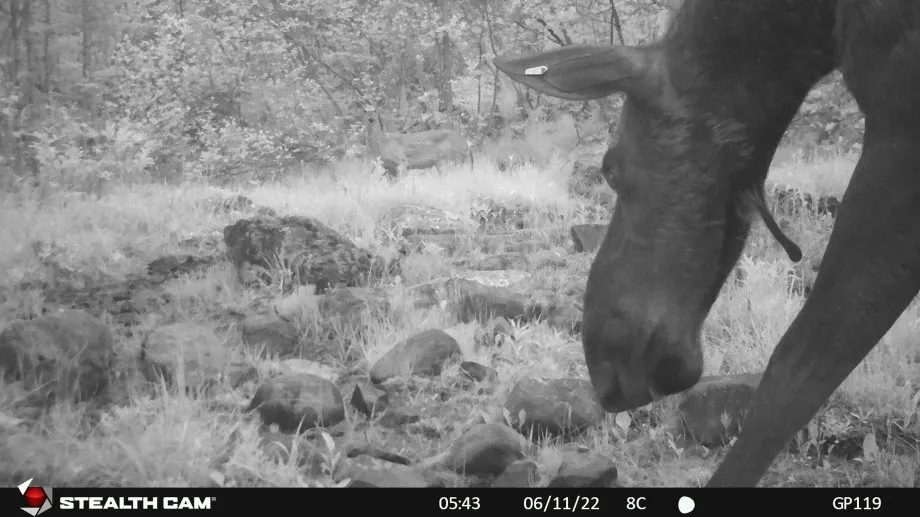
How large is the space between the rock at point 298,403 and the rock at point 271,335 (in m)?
0.83

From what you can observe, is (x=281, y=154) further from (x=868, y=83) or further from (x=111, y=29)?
(x=868, y=83)

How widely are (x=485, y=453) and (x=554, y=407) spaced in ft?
1.57

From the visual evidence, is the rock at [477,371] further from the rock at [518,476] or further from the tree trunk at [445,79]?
the tree trunk at [445,79]

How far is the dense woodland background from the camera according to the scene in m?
9.80

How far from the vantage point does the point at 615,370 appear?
2.59 m

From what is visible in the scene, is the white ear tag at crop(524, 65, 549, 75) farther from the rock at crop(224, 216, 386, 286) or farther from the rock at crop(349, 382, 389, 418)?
the rock at crop(224, 216, 386, 286)

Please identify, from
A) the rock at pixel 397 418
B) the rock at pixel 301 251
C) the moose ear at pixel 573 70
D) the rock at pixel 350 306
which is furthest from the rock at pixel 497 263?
the moose ear at pixel 573 70

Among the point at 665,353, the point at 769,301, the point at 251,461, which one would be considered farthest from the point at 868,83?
the point at 769,301

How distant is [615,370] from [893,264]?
929 mm

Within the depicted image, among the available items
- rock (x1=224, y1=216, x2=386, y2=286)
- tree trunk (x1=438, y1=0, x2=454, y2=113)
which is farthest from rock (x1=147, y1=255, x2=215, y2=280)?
tree trunk (x1=438, y1=0, x2=454, y2=113)

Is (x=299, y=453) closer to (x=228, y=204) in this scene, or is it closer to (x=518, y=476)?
(x=518, y=476)
